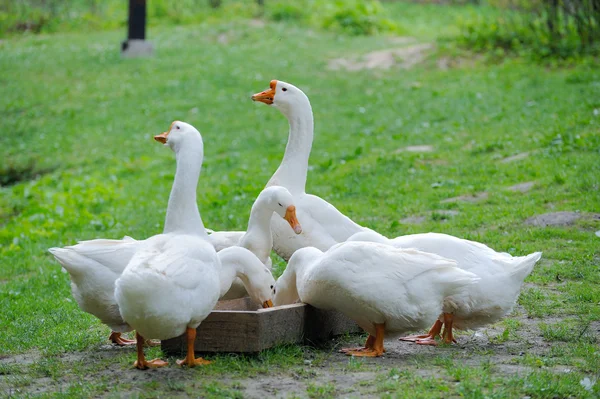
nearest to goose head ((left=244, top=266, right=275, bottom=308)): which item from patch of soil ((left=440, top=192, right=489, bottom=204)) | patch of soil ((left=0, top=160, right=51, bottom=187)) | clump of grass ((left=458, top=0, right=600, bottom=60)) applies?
patch of soil ((left=440, top=192, right=489, bottom=204))

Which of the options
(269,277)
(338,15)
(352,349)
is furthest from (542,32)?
(352,349)

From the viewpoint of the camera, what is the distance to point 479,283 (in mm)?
5555

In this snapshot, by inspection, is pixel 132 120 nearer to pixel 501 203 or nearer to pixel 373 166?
pixel 373 166

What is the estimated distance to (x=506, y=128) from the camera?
1415 centimetres

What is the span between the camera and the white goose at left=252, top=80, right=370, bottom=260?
663 cm

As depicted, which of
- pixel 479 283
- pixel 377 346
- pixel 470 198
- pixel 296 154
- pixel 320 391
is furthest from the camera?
pixel 470 198

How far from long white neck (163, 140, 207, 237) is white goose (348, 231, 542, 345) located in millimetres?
1542

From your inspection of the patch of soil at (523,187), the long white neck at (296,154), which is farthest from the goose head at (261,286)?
the patch of soil at (523,187)

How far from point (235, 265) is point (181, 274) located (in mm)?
992

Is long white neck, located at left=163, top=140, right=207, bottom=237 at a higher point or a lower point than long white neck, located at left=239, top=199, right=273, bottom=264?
higher

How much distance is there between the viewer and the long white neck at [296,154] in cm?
706

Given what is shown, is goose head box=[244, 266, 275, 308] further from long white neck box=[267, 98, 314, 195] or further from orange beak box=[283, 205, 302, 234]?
long white neck box=[267, 98, 314, 195]

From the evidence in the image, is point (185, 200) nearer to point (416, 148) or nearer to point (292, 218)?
point (292, 218)

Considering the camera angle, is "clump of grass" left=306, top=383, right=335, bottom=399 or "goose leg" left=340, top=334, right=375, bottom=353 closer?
"clump of grass" left=306, top=383, right=335, bottom=399
